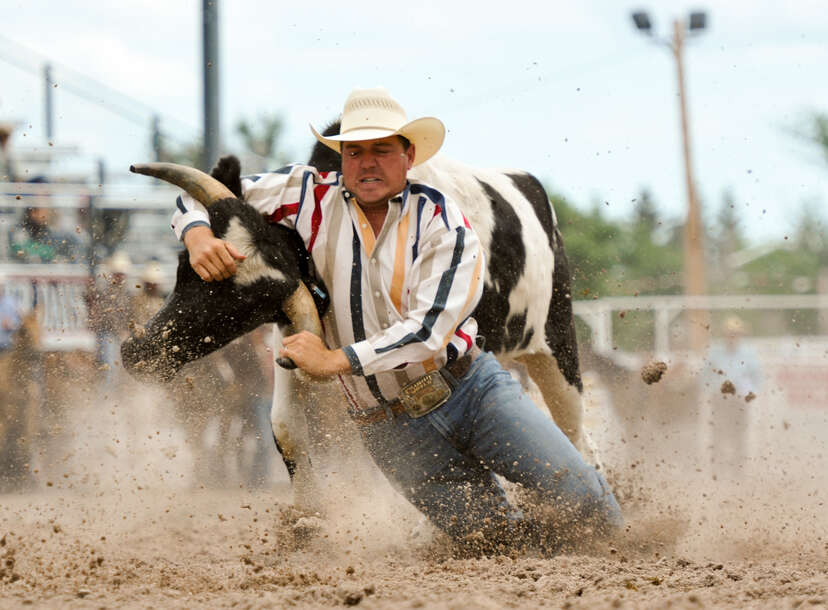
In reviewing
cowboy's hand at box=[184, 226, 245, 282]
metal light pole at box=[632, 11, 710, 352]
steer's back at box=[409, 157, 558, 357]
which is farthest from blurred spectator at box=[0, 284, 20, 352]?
metal light pole at box=[632, 11, 710, 352]

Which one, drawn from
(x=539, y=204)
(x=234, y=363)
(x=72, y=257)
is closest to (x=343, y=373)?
(x=539, y=204)

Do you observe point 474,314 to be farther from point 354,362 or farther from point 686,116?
point 686,116

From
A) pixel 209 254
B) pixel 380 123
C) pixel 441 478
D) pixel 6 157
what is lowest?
pixel 441 478

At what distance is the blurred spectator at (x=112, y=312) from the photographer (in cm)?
548

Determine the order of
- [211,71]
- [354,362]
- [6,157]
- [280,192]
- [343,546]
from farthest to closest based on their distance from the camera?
[6,157]
[211,71]
[343,546]
[280,192]
[354,362]

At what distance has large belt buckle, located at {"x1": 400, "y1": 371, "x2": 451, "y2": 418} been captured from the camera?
372cm

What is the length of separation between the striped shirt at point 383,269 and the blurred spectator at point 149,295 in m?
2.19

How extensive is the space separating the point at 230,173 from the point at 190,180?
0.16 metres

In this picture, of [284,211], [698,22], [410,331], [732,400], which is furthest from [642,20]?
[410,331]

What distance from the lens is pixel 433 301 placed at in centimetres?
353

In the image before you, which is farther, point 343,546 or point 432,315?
point 343,546

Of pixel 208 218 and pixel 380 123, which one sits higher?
pixel 380 123

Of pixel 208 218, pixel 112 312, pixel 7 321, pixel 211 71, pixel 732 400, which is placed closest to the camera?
pixel 208 218

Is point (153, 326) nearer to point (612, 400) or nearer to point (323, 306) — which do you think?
point (323, 306)
